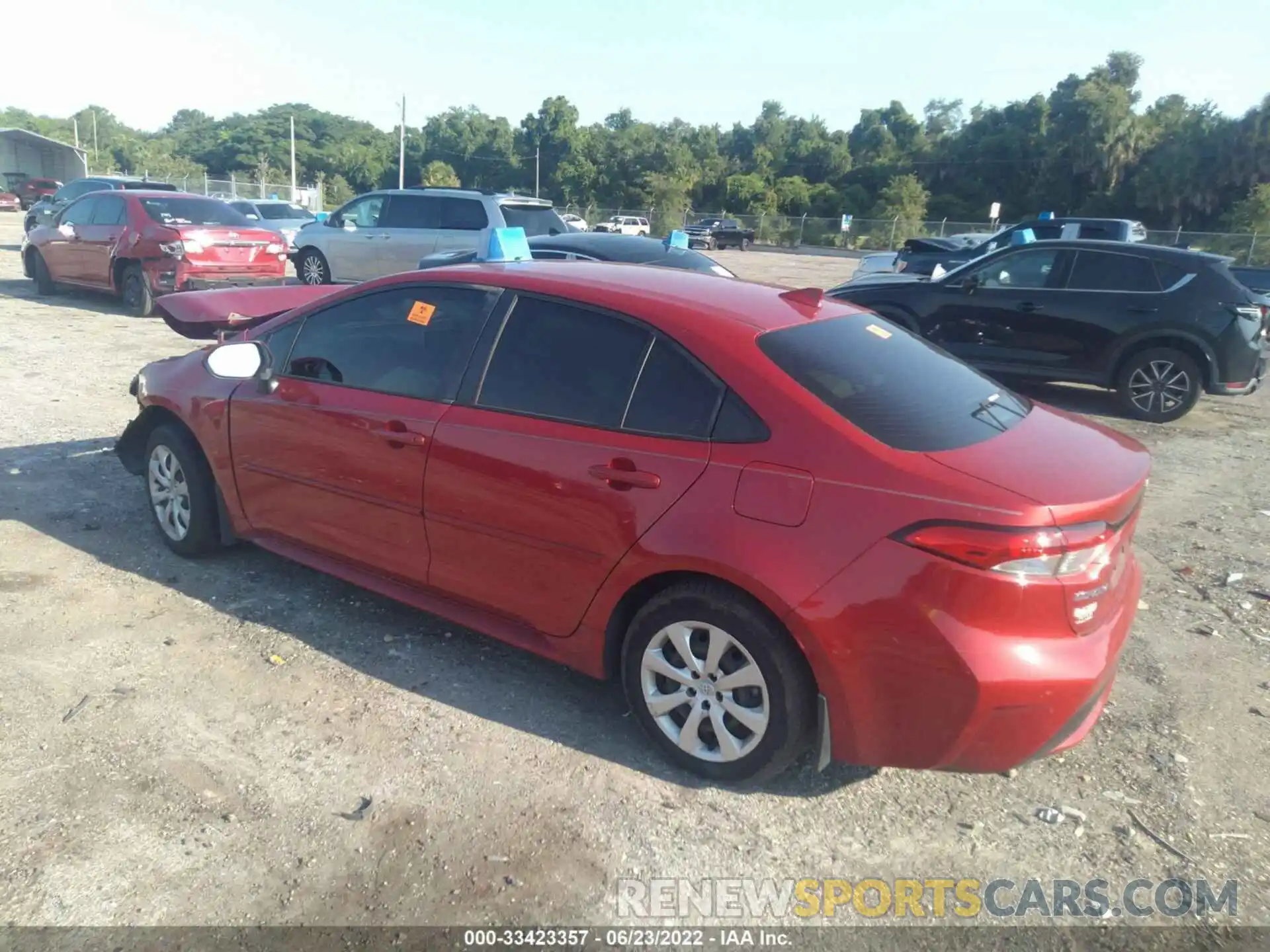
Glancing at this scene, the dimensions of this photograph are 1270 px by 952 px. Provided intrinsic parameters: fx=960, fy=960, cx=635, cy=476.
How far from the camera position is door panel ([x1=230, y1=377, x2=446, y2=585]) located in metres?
3.86

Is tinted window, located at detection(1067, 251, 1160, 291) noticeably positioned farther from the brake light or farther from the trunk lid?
the trunk lid

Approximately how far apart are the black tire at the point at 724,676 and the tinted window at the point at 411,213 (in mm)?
12013

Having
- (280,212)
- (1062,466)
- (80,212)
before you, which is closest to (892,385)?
(1062,466)

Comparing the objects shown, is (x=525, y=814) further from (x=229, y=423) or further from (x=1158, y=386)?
(x=1158, y=386)

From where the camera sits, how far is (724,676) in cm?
312

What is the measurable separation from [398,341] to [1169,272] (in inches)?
315

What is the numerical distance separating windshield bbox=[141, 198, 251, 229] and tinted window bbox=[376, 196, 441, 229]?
2.06m

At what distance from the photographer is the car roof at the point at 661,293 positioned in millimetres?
3379

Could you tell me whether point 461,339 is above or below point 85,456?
above

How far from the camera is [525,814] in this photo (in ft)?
10.1

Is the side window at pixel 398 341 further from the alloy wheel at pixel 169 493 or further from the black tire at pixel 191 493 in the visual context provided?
the alloy wheel at pixel 169 493

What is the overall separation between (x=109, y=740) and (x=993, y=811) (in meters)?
3.06

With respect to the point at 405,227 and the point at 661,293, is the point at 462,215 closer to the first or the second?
the point at 405,227

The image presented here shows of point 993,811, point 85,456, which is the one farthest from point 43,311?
point 993,811
